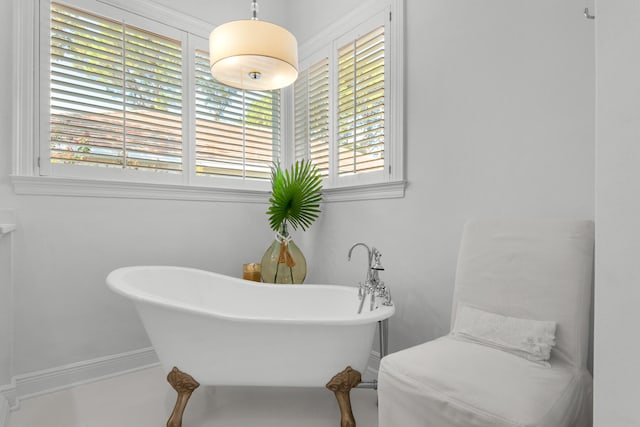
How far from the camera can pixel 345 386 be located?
5.48 ft

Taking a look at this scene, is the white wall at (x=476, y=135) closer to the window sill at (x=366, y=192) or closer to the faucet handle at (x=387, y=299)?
the window sill at (x=366, y=192)

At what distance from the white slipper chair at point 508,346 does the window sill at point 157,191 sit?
2.76ft

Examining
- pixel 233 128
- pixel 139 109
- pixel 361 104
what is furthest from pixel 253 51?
pixel 233 128

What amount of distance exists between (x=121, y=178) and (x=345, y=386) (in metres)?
1.96

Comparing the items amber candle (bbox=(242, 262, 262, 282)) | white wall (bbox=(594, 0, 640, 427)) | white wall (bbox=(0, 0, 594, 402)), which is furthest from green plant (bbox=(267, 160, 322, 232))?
white wall (bbox=(594, 0, 640, 427))

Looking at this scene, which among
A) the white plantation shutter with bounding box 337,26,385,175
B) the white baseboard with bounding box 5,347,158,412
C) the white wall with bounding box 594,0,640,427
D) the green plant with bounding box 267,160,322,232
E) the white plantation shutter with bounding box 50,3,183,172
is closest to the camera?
the white wall with bounding box 594,0,640,427

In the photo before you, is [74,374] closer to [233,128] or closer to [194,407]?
[194,407]

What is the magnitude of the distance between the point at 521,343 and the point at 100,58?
9.37 ft

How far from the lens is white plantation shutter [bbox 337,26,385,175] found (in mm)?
2375

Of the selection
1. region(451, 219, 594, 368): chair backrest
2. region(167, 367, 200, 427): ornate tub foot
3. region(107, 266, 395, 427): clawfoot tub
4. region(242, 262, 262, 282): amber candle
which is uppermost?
region(451, 219, 594, 368): chair backrest

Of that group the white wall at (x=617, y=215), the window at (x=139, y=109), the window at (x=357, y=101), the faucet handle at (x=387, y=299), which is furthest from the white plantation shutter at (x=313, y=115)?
Answer: the white wall at (x=617, y=215)

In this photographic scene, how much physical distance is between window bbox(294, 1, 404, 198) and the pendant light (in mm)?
693

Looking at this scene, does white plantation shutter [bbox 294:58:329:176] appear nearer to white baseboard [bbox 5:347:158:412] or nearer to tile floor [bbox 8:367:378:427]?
tile floor [bbox 8:367:378:427]

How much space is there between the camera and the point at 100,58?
7.71 feet
